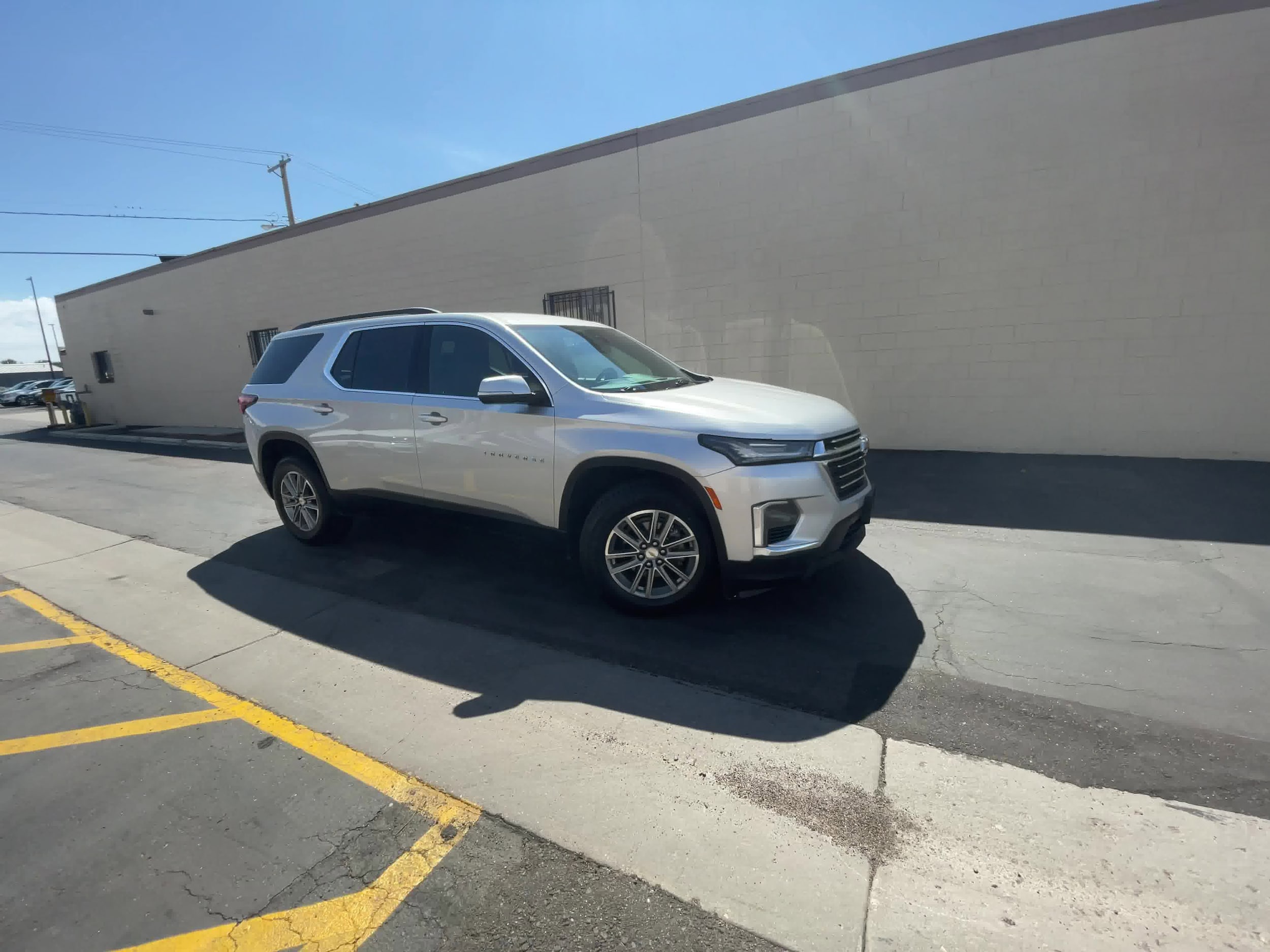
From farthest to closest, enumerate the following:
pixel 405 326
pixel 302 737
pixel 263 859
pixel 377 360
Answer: pixel 377 360, pixel 405 326, pixel 302 737, pixel 263 859

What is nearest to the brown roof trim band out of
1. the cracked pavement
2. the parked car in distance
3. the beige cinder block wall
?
the beige cinder block wall

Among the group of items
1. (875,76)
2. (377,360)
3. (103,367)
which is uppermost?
(875,76)

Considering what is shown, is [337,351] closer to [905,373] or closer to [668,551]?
[668,551]

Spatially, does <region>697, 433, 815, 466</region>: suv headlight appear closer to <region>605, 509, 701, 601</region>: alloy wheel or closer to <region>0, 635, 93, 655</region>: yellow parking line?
<region>605, 509, 701, 601</region>: alloy wheel

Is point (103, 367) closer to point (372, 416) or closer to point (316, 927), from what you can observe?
point (372, 416)

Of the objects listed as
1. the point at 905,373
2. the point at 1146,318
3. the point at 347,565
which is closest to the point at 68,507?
the point at 347,565

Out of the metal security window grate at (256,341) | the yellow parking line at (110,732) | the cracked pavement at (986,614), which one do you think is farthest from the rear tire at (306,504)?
the metal security window grate at (256,341)

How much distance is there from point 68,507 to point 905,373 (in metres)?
11.0

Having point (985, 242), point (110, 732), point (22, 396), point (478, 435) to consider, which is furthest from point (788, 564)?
point (22, 396)

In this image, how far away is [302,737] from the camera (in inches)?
114

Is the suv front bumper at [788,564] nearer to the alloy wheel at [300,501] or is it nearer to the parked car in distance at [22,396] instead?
the alloy wheel at [300,501]

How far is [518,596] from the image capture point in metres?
4.40

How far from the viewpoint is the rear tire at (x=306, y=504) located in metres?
5.40

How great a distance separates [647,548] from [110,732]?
2.81m
